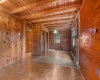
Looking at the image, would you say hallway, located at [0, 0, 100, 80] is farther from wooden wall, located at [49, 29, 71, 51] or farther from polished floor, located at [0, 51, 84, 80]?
wooden wall, located at [49, 29, 71, 51]

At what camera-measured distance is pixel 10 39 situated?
4.37m

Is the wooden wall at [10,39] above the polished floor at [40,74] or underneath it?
above

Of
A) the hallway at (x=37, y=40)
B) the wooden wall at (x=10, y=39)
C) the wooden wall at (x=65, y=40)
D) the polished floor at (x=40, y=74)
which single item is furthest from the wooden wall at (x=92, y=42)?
the wooden wall at (x=65, y=40)

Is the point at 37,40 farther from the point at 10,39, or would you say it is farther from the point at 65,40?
the point at 65,40

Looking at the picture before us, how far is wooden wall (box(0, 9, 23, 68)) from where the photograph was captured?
387 cm

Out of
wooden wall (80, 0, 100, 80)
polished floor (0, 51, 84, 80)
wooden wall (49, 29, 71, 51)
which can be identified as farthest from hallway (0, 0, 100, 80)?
wooden wall (49, 29, 71, 51)

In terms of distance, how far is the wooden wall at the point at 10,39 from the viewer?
387 cm

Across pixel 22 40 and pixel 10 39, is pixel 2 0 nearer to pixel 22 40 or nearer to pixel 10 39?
pixel 10 39

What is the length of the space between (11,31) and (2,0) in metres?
1.87

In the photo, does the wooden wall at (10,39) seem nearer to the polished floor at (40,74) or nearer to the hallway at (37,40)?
the hallway at (37,40)

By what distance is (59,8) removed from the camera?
3582 mm

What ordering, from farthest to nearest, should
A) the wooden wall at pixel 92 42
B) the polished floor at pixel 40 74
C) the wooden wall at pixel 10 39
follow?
the wooden wall at pixel 10 39, the polished floor at pixel 40 74, the wooden wall at pixel 92 42

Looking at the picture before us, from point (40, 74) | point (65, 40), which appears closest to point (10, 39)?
point (40, 74)

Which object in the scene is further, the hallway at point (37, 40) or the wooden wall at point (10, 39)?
the wooden wall at point (10, 39)
